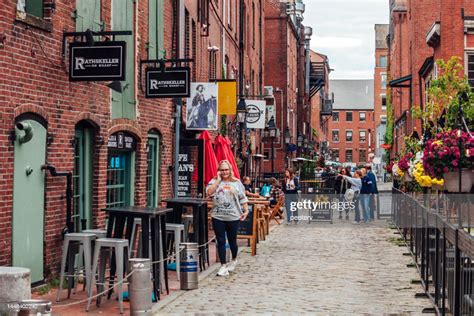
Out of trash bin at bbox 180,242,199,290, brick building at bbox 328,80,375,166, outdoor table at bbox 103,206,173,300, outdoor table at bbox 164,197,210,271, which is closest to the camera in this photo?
outdoor table at bbox 103,206,173,300

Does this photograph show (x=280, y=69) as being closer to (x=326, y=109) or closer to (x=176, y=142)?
(x=176, y=142)

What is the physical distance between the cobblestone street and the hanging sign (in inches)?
421

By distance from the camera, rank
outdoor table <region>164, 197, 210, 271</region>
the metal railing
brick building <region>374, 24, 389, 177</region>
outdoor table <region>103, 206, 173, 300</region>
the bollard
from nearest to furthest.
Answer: the metal railing < the bollard < outdoor table <region>103, 206, 173, 300</region> < outdoor table <region>164, 197, 210, 271</region> < brick building <region>374, 24, 389, 177</region>

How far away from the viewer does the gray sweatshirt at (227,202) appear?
1363cm

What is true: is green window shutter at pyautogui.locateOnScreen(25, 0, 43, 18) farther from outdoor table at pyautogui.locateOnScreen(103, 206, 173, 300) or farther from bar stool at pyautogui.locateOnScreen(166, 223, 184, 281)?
bar stool at pyautogui.locateOnScreen(166, 223, 184, 281)

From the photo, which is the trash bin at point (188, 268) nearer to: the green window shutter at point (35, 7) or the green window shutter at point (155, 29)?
the green window shutter at point (35, 7)

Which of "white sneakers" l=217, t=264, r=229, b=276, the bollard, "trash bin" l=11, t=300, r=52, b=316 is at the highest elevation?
"trash bin" l=11, t=300, r=52, b=316

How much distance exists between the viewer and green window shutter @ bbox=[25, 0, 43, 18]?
11445 mm

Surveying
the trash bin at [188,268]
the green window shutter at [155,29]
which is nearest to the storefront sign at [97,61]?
the trash bin at [188,268]

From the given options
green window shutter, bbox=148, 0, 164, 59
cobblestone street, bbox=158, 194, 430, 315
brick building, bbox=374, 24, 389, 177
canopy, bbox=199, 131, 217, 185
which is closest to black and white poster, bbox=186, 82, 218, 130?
canopy, bbox=199, 131, 217, 185

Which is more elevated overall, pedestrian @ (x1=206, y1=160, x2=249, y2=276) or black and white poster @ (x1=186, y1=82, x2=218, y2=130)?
black and white poster @ (x1=186, y1=82, x2=218, y2=130)

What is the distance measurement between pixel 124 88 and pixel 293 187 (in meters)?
13.4

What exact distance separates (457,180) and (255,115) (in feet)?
60.8

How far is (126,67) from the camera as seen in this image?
15.3 meters
